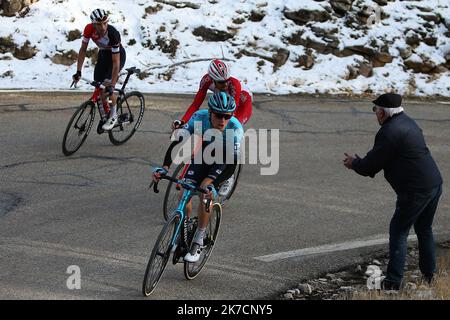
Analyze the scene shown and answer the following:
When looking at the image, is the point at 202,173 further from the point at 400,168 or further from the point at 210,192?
the point at 400,168

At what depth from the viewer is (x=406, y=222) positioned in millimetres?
7777

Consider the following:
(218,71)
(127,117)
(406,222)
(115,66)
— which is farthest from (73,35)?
(406,222)

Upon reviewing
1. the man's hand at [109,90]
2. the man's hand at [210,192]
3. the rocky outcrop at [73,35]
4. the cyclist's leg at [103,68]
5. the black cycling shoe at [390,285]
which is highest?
the man's hand at [210,192]

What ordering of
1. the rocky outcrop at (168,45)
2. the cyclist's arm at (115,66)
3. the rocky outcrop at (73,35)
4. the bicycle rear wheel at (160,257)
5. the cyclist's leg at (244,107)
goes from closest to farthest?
1. the bicycle rear wheel at (160,257)
2. the cyclist's leg at (244,107)
3. the cyclist's arm at (115,66)
4. the rocky outcrop at (73,35)
5. the rocky outcrop at (168,45)

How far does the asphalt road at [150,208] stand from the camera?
7961 mm

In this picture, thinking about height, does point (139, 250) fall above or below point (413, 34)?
above

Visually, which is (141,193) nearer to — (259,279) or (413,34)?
(259,279)

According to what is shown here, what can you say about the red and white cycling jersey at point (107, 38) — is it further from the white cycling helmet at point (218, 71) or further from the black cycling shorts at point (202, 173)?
the black cycling shorts at point (202, 173)

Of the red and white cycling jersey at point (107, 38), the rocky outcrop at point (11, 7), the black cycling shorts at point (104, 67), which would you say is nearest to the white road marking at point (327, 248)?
the red and white cycling jersey at point (107, 38)

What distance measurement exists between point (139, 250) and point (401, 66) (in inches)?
477

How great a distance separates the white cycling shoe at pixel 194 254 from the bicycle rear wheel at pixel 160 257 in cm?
33

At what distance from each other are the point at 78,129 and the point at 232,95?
10.7 feet
